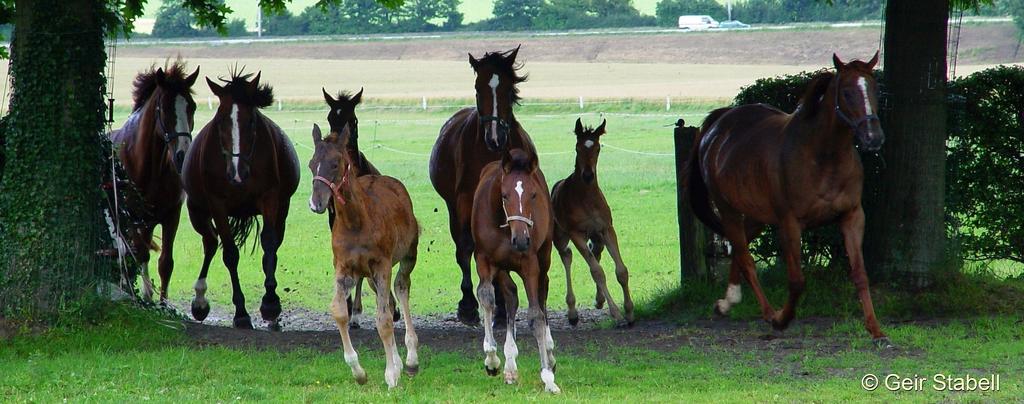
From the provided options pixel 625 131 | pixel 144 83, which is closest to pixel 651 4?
pixel 625 131

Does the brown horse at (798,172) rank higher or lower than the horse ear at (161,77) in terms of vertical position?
lower

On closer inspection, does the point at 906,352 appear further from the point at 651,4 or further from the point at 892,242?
the point at 651,4

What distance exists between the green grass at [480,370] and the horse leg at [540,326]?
0.40ft

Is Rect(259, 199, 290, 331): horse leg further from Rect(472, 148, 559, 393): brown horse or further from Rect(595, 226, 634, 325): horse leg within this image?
Rect(472, 148, 559, 393): brown horse

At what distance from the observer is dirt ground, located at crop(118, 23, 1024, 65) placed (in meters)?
64.9

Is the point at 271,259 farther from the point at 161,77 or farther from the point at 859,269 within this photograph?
the point at 859,269

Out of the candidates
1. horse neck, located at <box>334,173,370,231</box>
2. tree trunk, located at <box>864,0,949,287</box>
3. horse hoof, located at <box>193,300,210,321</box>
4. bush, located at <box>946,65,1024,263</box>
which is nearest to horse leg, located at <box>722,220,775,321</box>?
tree trunk, located at <box>864,0,949,287</box>

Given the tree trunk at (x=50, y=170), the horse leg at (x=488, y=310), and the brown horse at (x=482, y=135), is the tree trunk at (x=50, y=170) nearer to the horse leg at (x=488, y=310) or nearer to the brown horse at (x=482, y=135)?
the brown horse at (x=482, y=135)

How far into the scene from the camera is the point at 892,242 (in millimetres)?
11984

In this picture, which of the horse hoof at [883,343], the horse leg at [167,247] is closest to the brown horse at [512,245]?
the horse hoof at [883,343]

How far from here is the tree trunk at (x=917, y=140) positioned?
11.8 metres

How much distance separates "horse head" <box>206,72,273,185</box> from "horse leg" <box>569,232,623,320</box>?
3388 millimetres

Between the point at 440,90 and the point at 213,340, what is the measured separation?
4981 cm

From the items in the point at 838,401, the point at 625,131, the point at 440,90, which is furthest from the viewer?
the point at 440,90
